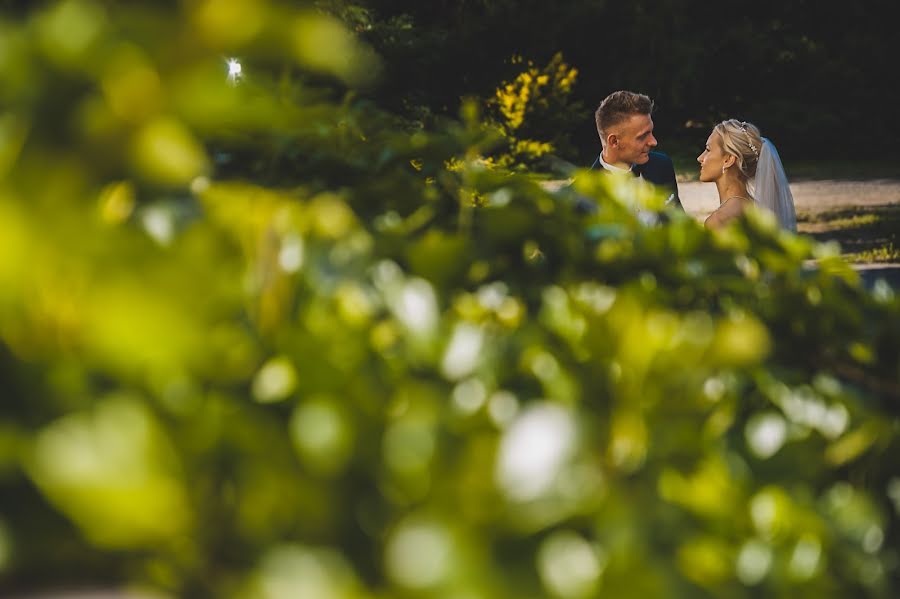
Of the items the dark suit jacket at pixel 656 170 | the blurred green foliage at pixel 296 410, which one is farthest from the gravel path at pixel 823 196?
the blurred green foliage at pixel 296 410

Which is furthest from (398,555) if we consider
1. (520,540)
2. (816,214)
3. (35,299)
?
(816,214)

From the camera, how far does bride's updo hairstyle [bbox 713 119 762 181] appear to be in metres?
5.50

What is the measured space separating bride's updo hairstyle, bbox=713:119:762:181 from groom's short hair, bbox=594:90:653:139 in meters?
0.56

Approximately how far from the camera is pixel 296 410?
0.69 meters

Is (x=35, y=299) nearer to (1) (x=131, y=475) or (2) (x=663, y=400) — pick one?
(1) (x=131, y=475)

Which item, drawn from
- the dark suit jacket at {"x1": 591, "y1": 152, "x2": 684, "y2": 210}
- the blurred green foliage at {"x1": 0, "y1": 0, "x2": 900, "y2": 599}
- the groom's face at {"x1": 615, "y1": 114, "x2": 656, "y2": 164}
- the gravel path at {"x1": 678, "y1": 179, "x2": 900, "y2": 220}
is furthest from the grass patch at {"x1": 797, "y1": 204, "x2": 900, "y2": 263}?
the blurred green foliage at {"x1": 0, "y1": 0, "x2": 900, "y2": 599}

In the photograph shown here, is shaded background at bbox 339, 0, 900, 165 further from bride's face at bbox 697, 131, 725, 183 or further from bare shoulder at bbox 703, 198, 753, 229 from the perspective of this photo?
bare shoulder at bbox 703, 198, 753, 229

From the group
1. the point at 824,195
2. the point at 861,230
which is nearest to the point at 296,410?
the point at 861,230

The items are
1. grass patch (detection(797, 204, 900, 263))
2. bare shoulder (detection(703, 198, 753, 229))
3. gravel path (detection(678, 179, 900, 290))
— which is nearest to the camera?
bare shoulder (detection(703, 198, 753, 229))

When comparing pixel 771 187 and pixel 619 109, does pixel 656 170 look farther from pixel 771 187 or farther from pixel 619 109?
pixel 771 187

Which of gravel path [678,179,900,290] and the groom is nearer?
the groom

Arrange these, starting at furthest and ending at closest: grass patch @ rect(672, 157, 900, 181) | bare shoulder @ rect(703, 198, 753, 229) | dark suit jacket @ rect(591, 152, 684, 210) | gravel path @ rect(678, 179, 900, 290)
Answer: grass patch @ rect(672, 157, 900, 181)
gravel path @ rect(678, 179, 900, 290)
dark suit jacket @ rect(591, 152, 684, 210)
bare shoulder @ rect(703, 198, 753, 229)

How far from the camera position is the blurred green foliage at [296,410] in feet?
1.87

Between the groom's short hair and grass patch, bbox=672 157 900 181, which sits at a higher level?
the groom's short hair
